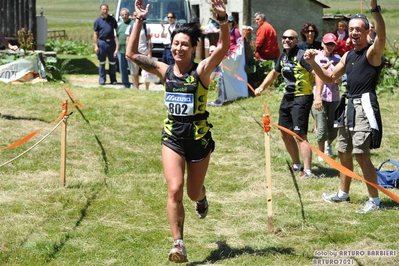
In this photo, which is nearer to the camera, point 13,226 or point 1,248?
point 1,248

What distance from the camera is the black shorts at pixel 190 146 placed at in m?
6.04

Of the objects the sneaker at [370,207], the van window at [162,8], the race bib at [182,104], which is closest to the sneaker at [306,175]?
the sneaker at [370,207]

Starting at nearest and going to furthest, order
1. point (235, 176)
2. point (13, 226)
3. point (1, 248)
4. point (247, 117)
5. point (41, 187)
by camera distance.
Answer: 1. point (1, 248)
2. point (13, 226)
3. point (41, 187)
4. point (235, 176)
5. point (247, 117)

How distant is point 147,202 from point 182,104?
92.1 inches

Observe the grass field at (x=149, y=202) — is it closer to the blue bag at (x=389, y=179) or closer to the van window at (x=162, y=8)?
the blue bag at (x=389, y=179)

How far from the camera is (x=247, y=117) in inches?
501

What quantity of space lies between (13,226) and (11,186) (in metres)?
1.62

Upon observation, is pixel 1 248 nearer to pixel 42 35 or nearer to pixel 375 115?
pixel 375 115

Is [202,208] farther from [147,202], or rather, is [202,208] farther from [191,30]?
[191,30]

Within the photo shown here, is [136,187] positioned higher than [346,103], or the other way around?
[346,103]

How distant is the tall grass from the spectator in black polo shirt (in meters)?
3.57

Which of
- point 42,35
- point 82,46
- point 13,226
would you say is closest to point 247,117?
point 13,226

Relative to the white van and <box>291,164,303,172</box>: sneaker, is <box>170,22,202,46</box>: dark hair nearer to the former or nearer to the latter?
<box>291,164,303,172</box>: sneaker

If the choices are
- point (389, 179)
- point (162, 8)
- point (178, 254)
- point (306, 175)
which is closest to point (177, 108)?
point (178, 254)
